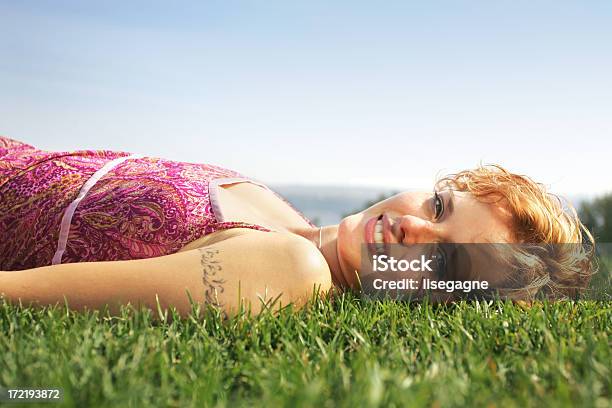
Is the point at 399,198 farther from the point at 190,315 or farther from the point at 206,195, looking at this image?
the point at 190,315

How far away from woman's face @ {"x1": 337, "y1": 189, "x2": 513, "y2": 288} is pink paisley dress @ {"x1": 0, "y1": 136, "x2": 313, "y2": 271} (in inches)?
20.7

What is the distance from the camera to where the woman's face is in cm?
325

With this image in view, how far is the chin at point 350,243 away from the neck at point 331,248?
0.07 meters

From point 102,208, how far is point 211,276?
94 centimetres

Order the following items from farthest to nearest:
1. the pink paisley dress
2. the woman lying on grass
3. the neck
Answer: the neck → the pink paisley dress → the woman lying on grass

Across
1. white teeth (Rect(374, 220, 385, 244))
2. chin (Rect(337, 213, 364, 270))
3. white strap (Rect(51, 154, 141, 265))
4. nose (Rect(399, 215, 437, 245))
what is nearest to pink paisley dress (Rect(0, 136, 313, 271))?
white strap (Rect(51, 154, 141, 265))

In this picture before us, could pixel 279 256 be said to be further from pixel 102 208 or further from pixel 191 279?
pixel 102 208

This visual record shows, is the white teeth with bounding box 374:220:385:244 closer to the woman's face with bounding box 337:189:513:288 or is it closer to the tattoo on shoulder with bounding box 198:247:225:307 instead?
the woman's face with bounding box 337:189:513:288

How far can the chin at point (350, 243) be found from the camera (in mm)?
3303

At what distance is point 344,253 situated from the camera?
335 centimetres

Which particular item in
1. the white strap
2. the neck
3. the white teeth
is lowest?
the neck

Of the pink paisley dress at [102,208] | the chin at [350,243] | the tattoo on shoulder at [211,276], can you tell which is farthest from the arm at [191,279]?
the chin at [350,243]

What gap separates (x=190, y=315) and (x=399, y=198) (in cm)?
150

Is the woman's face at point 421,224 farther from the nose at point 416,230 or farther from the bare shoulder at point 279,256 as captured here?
the bare shoulder at point 279,256
